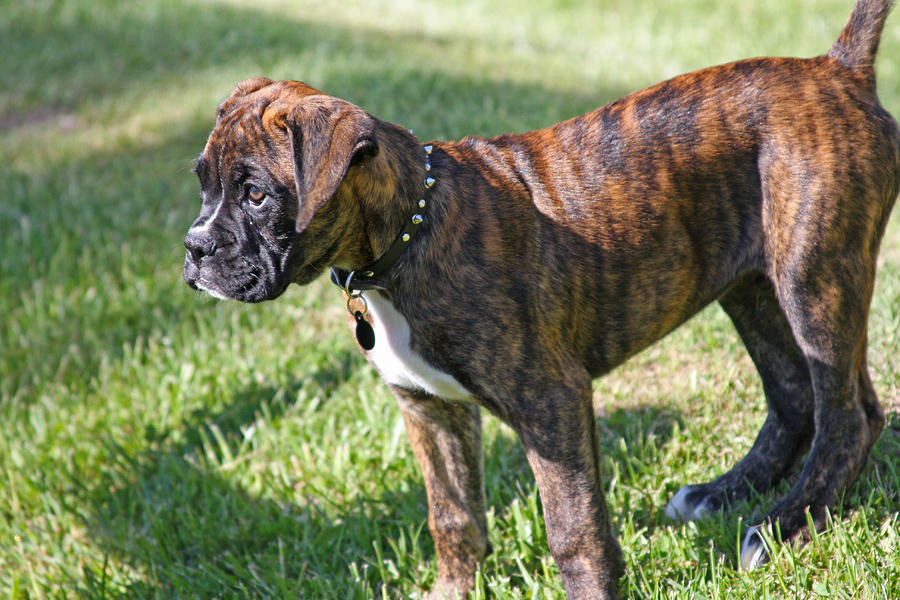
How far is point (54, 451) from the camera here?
14.8ft

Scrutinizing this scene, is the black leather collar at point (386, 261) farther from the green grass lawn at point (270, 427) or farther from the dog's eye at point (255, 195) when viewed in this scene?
the green grass lawn at point (270, 427)

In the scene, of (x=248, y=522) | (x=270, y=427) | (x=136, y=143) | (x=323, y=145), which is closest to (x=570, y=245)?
(x=323, y=145)

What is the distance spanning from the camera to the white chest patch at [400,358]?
2.80 meters

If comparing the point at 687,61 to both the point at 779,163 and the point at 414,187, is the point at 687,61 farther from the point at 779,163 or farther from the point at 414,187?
the point at 414,187

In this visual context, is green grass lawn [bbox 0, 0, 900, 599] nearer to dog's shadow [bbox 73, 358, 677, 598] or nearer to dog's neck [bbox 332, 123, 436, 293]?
dog's shadow [bbox 73, 358, 677, 598]

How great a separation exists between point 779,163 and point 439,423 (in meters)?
1.40

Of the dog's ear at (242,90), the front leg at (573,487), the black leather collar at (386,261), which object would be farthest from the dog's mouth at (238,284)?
the front leg at (573,487)

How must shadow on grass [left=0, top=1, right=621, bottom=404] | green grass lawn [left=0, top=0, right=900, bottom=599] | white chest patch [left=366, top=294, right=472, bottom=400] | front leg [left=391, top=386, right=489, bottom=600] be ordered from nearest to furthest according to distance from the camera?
white chest patch [left=366, top=294, right=472, bottom=400]
front leg [left=391, top=386, right=489, bottom=600]
green grass lawn [left=0, top=0, right=900, bottom=599]
shadow on grass [left=0, top=1, right=621, bottom=404]

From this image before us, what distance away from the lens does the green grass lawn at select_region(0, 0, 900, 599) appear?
3.41m

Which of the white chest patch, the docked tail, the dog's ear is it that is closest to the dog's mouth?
the white chest patch

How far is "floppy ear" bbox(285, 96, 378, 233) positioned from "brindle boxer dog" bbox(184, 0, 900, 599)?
11 mm

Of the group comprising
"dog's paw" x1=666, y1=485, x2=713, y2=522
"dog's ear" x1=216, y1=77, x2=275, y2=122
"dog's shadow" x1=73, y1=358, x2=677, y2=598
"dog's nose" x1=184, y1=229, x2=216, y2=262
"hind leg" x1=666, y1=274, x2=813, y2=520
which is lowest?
"dog's shadow" x1=73, y1=358, x2=677, y2=598

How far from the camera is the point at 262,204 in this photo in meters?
2.64

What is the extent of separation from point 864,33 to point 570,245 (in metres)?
1.23
